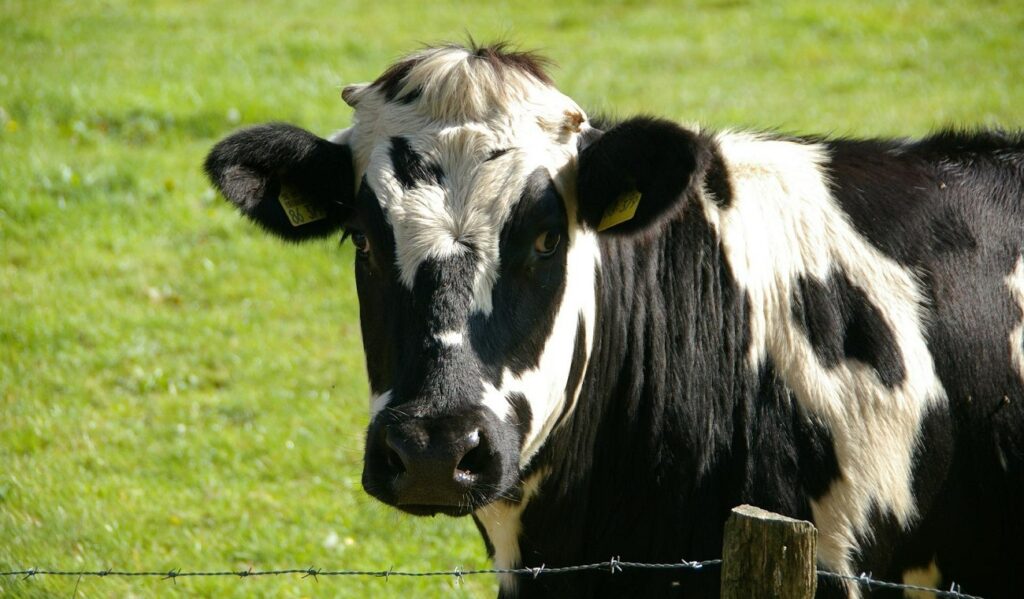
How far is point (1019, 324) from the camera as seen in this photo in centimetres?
418

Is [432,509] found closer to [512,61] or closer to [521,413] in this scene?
[521,413]

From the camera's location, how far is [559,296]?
3.81 metres

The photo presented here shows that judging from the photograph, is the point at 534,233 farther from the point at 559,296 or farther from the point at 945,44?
the point at 945,44

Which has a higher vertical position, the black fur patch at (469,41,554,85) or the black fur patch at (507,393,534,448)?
the black fur patch at (469,41,554,85)

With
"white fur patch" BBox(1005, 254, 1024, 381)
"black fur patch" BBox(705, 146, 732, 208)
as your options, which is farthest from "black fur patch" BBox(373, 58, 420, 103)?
"white fur patch" BBox(1005, 254, 1024, 381)

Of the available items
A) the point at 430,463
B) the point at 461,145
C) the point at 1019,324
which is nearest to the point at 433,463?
the point at 430,463

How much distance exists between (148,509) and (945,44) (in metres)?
12.5

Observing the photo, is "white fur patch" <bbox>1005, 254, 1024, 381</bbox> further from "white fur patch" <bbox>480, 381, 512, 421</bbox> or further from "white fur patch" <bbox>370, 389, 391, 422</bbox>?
"white fur patch" <bbox>370, 389, 391, 422</bbox>

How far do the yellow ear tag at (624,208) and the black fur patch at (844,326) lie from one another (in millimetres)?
666

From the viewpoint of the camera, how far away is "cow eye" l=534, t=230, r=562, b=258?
3750mm

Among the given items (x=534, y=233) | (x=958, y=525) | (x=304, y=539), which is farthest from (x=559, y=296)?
(x=304, y=539)

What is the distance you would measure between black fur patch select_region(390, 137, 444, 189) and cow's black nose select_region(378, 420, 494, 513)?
0.86 meters

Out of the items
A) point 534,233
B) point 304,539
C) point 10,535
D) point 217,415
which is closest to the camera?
point 534,233

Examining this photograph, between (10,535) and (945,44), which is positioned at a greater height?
(945,44)
